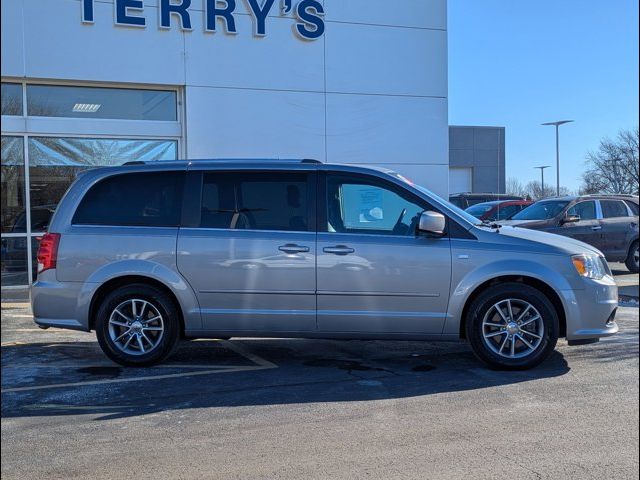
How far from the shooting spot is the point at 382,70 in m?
13.2

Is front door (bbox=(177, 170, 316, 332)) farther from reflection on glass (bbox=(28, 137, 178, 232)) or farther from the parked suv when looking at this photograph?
the parked suv

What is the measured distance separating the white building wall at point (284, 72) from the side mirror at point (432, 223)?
7.10 m

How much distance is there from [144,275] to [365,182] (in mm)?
2299

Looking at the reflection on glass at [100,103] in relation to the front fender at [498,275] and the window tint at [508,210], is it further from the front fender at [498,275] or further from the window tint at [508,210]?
the window tint at [508,210]

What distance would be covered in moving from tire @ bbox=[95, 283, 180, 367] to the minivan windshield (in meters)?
10.2

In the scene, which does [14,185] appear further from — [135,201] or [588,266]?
[588,266]

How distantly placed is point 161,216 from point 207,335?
1.24 meters

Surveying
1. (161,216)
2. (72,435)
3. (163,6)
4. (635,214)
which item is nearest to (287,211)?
(161,216)

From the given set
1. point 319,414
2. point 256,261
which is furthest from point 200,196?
point 319,414

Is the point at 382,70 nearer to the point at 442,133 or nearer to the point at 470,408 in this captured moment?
the point at 442,133

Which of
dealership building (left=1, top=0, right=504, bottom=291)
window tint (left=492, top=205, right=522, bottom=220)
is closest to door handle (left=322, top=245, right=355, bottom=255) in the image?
dealership building (left=1, top=0, right=504, bottom=291)

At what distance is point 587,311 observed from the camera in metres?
5.85

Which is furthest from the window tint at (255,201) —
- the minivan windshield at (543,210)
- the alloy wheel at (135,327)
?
the minivan windshield at (543,210)

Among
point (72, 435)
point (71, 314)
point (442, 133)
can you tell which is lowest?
point (72, 435)
